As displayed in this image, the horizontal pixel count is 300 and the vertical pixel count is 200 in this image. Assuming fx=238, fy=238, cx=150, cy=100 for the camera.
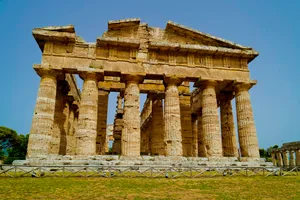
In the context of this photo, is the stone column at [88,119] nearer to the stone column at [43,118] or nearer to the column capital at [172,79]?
the stone column at [43,118]

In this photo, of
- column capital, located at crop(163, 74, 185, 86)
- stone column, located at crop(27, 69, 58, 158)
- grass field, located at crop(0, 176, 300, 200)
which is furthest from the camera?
column capital, located at crop(163, 74, 185, 86)

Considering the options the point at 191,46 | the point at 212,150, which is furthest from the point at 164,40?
the point at 212,150

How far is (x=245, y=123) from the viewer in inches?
775

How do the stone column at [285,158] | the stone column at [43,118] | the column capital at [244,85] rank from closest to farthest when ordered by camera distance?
the stone column at [43,118]
the column capital at [244,85]
the stone column at [285,158]

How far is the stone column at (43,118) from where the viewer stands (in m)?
16.4

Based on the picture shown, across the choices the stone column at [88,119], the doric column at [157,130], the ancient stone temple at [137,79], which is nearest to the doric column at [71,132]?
the ancient stone temple at [137,79]

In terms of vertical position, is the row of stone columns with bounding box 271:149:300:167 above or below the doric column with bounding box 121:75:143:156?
below

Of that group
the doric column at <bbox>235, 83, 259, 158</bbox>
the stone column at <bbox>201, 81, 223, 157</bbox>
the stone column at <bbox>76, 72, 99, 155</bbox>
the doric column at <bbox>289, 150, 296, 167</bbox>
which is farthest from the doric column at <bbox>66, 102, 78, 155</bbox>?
the doric column at <bbox>289, 150, 296, 167</bbox>

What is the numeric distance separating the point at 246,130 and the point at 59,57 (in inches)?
631

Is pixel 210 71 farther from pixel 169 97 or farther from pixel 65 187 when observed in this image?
pixel 65 187

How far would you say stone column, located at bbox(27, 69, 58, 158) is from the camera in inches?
645

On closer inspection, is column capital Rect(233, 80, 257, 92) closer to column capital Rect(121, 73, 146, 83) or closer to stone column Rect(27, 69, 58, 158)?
column capital Rect(121, 73, 146, 83)

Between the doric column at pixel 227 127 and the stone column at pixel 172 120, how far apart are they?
6.37 m

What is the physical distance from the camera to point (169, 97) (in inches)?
766
